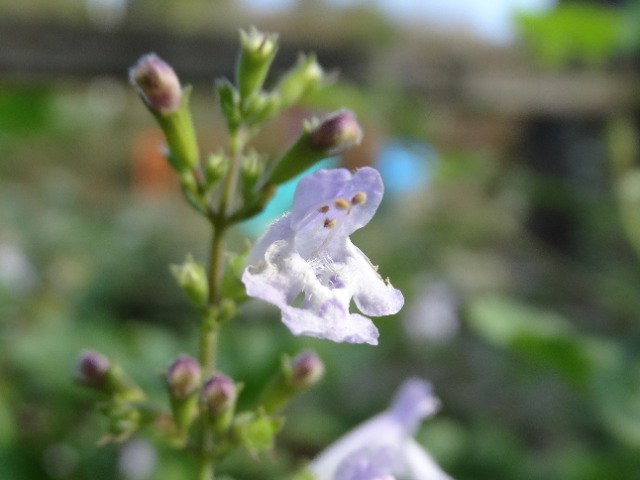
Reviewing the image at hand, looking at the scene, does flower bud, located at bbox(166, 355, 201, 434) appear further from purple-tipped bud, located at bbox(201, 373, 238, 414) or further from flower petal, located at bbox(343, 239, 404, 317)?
flower petal, located at bbox(343, 239, 404, 317)

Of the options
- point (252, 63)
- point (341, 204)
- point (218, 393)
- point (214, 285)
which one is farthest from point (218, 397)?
point (252, 63)

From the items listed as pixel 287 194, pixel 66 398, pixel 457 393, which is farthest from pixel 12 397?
pixel 457 393

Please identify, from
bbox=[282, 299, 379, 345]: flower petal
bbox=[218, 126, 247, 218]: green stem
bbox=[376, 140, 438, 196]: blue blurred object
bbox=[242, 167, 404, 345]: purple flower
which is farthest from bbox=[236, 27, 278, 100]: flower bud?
bbox=[376, 140, 438, 196]: blue blurred object

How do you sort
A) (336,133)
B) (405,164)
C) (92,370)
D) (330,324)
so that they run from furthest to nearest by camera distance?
(405,164), (92,370), (336,133), (330,324)

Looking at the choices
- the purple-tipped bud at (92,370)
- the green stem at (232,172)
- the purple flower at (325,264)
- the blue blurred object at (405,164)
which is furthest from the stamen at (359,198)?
the blue blurred object at (405,164)

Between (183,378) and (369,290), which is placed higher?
(369,290)

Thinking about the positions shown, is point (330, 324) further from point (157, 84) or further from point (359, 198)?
point (157, 84)

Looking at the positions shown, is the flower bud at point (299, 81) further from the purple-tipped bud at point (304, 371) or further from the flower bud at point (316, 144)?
the purple-tipped bud at point (304, 371)
